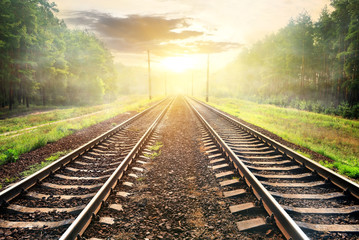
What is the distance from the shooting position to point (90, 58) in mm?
41000

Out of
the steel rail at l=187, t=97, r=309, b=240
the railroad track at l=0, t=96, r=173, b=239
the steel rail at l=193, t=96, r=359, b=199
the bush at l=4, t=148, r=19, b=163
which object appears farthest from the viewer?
the bush at l=4, t=148, r=19, b=163

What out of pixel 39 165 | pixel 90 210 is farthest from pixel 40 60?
pixel 90 210

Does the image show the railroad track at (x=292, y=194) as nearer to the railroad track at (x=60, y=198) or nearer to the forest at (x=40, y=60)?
the railroad track at (x=60, y=198)

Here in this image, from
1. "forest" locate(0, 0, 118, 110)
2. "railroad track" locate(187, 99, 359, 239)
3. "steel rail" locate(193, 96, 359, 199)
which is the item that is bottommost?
"railroad track" locate(187, 99, 359, 239)

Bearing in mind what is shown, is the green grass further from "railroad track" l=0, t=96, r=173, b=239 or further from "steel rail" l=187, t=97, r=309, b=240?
"steel rail" l=187, t=97, r=309, b=240

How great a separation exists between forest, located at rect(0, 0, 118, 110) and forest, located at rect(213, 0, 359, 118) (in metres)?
37.6

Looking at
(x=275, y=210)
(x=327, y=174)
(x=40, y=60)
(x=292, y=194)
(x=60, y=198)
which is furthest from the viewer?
(x=40, y=60)

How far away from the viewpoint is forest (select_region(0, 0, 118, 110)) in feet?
77.7

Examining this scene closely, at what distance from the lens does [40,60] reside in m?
27.8

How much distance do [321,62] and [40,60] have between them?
48.5 m

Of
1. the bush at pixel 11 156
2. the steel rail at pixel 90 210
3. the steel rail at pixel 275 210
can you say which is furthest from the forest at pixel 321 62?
the bush at pixel 11 156

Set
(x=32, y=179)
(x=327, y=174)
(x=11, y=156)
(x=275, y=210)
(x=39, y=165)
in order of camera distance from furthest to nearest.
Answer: (x=11, y=156) → (x=39, y=165) → (x=327, y=174) → (x=32, y=179) → (x=275, y=210)

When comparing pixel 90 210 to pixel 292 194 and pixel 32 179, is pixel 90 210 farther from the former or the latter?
pixel 292 194

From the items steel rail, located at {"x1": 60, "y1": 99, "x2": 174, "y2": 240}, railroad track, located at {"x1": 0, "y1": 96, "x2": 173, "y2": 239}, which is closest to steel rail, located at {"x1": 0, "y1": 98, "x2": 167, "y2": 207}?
railroad track, located at {"x1": 0, "y1": 96, "x2": 173, "y2": 239}
